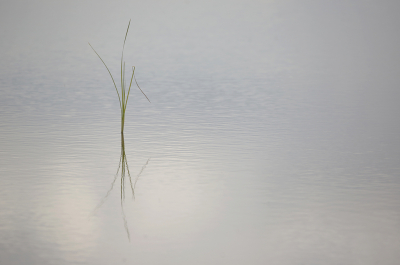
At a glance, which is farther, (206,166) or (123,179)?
(206,166)

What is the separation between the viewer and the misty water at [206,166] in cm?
198

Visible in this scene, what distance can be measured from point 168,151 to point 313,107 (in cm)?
251

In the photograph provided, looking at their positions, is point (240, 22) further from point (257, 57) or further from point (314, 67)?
point (314, 67)

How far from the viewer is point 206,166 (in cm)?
304

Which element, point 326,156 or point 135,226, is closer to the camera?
point 135,226

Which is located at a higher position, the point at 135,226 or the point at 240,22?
the point at 240,22

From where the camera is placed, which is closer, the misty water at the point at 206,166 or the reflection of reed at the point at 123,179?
the misty water at the point at 206,166

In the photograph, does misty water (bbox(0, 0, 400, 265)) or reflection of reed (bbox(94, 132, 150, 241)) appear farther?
reflection of reed (bbox(94, 132, 150, 241))

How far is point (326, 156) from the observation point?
333cm

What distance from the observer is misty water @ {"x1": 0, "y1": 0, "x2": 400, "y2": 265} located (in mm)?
1976

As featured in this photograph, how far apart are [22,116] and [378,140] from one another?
9.62ft

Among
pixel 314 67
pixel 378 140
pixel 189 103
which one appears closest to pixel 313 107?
pixel 189 103

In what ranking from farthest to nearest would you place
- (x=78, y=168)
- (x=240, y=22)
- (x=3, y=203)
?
1. (x=240, y=22)
2. (x=78, y=168)
3. (x=3, y=203)

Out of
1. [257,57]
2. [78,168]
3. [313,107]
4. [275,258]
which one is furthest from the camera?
[257,57]
